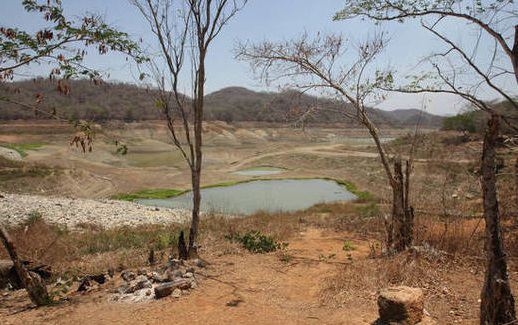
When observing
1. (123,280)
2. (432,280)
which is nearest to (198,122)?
(123,280)

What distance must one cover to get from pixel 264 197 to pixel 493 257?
18.5 metres

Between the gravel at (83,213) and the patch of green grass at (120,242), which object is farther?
the gravel at (83,213)

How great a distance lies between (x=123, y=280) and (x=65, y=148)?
3656 cm

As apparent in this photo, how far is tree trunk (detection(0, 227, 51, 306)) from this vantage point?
4648 mm

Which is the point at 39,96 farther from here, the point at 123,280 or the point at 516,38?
the point at 516,38

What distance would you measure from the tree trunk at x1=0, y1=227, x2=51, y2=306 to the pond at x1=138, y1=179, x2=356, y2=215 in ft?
42.9

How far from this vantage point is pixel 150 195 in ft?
76.6

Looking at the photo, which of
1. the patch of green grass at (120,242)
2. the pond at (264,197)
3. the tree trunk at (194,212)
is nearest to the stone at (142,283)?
the tree trunk at (194,212)

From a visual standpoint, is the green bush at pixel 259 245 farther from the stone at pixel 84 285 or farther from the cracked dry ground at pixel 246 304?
the stone at pixel 84 285

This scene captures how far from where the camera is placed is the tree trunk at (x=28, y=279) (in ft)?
15.3

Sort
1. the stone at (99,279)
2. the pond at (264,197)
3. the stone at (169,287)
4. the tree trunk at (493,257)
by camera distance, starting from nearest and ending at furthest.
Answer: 1. the tree trunk at (493,257)
2. the stone at (169,287)
3. the stone at (99,279)
4. the pond at (264,197)

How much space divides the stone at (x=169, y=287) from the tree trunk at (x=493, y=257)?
3616mm

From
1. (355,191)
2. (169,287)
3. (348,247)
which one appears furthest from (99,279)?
(355,191)

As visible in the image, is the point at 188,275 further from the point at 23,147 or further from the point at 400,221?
the point at 23,147
